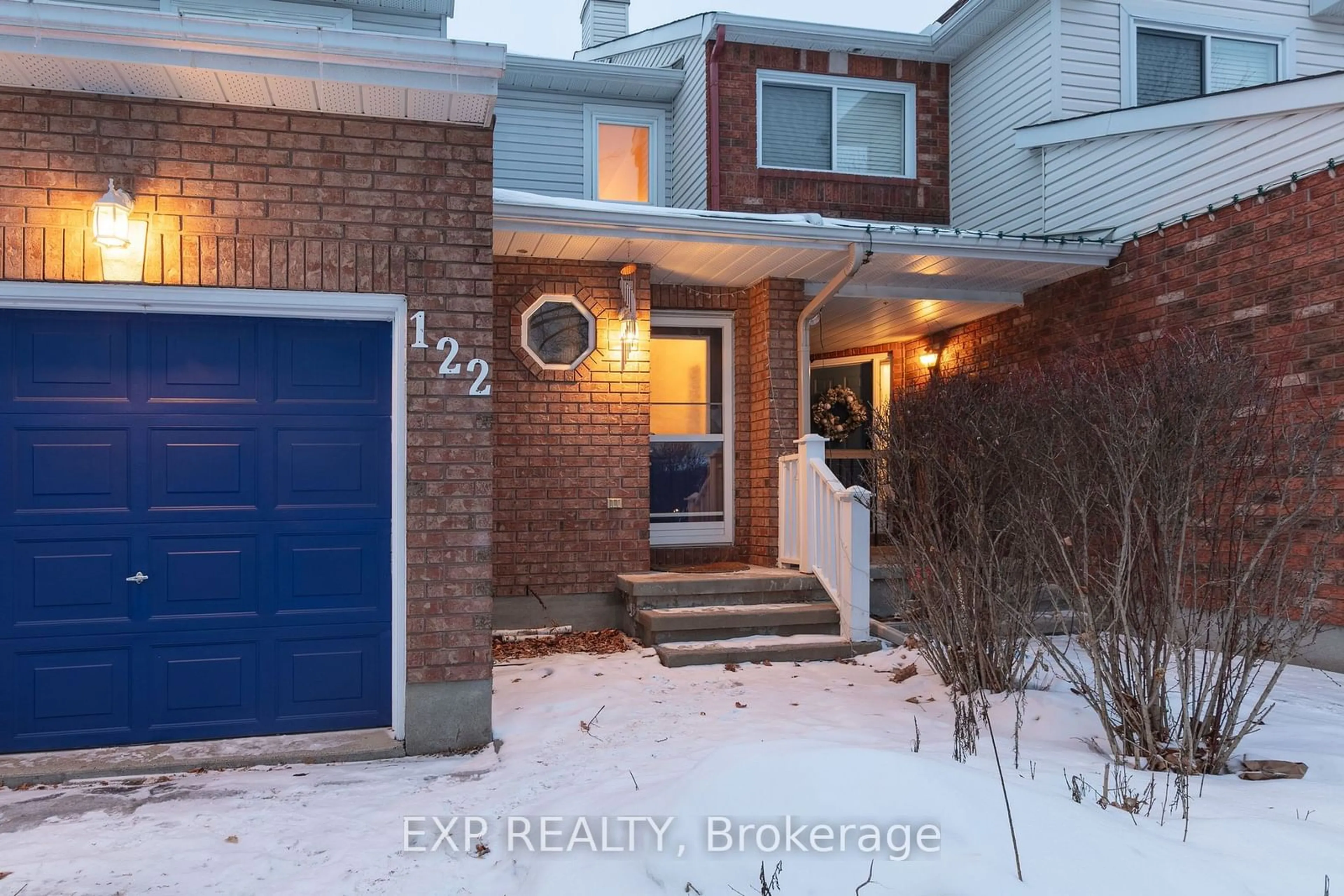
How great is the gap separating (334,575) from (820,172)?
766cm

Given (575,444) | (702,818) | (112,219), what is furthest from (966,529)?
(112,219)

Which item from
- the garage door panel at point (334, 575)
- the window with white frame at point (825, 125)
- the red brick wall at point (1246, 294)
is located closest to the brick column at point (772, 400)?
the red brick wall at point (1246, 294)

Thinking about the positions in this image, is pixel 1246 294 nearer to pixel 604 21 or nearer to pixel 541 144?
pixel 541 144

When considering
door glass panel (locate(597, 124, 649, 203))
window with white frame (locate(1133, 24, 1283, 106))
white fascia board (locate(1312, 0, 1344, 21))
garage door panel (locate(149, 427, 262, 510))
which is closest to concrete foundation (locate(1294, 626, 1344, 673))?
window with white frame (locate(1133, 24, 1283, 106))

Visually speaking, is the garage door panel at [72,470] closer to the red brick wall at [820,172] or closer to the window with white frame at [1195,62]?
the red brick wall at [820,172]

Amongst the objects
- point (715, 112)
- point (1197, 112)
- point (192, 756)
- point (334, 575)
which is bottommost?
point (192, 756)

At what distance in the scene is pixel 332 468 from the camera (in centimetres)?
486

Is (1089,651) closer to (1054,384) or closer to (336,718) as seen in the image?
(1054,384)

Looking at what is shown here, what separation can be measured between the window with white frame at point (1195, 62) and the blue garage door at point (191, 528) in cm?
910

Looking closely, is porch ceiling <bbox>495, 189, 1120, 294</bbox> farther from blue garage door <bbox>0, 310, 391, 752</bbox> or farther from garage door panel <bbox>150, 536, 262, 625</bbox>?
garage door panel <bbox>150, 536, 262, 625</bbox>

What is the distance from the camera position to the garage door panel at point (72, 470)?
452cm

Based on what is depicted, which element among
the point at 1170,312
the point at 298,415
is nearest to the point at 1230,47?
the point at 1170,312

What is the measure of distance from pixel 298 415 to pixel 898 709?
3.72 meters

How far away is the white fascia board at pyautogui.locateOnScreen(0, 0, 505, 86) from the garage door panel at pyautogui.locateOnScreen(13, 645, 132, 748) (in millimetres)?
2875
